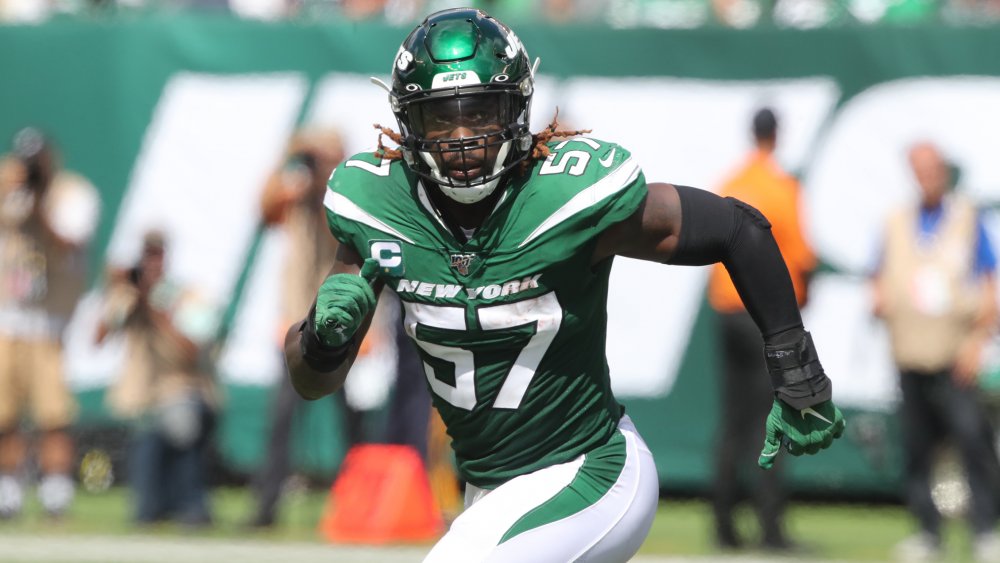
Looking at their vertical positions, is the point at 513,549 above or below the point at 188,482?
above

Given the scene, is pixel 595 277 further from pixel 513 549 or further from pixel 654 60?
pixel 654 60

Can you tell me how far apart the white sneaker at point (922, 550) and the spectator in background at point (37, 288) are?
4.42 meters

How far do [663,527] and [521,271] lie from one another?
5455 mm

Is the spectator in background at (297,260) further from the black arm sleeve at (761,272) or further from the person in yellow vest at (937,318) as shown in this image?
the black arm sleeve at (761,272)

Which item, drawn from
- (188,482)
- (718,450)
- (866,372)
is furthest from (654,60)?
Answer: (188,482)

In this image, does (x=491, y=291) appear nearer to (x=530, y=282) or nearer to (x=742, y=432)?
(x=530, y=282)

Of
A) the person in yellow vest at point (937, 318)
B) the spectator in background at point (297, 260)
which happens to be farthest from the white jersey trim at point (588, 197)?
the spectator in background at point (297, 260)

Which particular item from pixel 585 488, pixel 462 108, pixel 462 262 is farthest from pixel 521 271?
pixel 585 488

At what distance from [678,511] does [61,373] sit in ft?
12.0

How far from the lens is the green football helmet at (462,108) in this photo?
12.6ft

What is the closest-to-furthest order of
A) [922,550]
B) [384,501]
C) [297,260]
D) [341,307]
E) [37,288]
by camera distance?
[341,307] < [922,550] < [384,501] < [297,260] < [37,288]

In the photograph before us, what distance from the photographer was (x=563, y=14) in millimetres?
10688

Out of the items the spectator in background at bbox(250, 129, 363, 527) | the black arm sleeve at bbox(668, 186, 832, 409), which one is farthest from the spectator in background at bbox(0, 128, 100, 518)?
the black arm sleeve at bbox(668, 186, 832, 409)

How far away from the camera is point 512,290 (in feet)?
12.8
